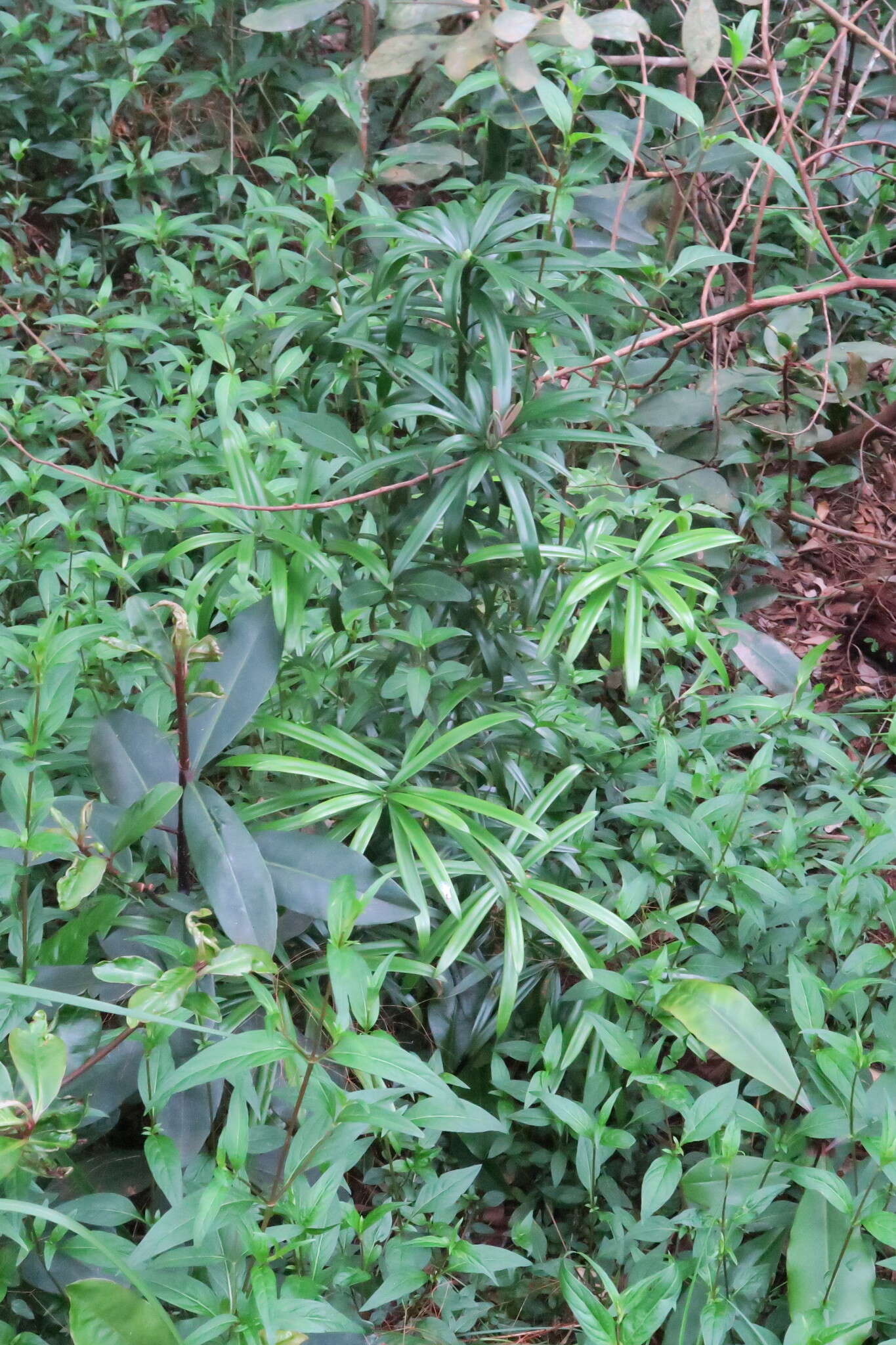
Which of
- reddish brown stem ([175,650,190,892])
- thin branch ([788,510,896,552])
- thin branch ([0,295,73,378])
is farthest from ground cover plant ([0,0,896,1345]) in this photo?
thin branch ([788,510,896,552])

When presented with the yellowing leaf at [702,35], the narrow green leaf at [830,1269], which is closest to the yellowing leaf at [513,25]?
the yellowing leaf at [702,35]

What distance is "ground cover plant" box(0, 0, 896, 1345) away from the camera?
1231mm

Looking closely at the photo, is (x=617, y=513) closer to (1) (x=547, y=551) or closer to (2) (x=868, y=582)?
(1) (x=547, y=551)

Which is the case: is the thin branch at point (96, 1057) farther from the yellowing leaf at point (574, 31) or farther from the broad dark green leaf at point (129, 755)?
the yellowing leaf at point (574, 31)

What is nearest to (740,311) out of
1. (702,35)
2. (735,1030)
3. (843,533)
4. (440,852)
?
(843,533)

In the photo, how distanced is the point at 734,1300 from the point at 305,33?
3732 mm

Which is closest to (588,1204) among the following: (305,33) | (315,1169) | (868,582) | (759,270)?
(315,1169)

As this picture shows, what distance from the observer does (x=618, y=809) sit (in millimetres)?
1861

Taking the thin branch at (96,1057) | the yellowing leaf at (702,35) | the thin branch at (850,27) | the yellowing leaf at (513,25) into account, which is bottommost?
the thin branch at (96,1057)

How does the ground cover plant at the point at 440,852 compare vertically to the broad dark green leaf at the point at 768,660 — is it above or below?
above

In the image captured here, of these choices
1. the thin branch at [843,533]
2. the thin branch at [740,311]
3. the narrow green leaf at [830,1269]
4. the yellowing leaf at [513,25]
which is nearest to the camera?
the yellowing leaf at [513,25]

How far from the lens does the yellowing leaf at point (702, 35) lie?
64.8 inches

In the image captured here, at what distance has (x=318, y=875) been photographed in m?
1.43

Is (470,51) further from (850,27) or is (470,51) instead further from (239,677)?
(850,27)
